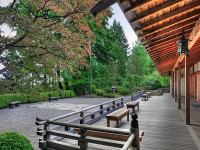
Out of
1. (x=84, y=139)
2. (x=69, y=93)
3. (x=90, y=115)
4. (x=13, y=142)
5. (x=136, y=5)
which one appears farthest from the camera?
(x=69, y=93)

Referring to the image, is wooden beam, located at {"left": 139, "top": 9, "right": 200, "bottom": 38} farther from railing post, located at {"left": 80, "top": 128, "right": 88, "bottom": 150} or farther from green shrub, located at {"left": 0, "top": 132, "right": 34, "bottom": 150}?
green shrub, located at {"left": 0, "top": 132, "right": 34, "bottom": 150}

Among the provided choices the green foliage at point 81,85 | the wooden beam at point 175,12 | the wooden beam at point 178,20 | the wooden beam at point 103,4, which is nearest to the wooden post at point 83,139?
the wooden beam at point 103,4

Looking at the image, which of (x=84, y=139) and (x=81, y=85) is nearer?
(x=84, y=139)

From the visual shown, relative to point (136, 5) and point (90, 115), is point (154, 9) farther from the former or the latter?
point (90, 115)

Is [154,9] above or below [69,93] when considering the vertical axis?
above

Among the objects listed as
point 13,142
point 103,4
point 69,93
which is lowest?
point 69,93

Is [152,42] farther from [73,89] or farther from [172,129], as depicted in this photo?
[73,89]

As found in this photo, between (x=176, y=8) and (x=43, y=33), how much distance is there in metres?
3.79

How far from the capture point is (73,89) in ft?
76.7

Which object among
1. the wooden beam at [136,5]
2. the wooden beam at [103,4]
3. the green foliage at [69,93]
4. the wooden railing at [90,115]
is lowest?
the green foliage at [69,93]

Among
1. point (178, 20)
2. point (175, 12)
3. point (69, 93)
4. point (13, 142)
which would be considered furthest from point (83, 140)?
point (69, 93)

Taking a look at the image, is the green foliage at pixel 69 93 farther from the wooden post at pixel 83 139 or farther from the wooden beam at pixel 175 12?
the wooden beam at pixel 175 12

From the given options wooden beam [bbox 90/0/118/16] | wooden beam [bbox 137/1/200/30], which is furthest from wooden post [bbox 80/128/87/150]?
wooden beam [bbox 137/1/200/30]

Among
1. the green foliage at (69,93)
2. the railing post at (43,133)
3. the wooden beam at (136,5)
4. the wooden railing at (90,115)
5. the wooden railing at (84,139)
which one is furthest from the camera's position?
the green foliage at (69,93)
